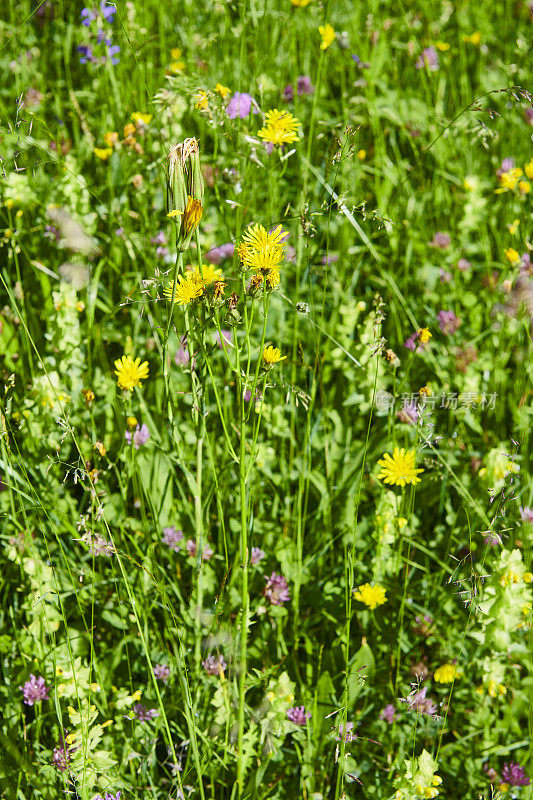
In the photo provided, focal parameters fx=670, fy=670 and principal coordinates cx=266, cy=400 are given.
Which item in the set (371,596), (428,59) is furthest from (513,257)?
(428,59)

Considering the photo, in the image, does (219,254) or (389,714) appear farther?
(219,254)

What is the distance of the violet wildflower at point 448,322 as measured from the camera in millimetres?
2055

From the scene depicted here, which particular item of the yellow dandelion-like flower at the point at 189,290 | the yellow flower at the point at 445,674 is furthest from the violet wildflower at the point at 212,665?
the yellow dandelion-like flower at the point at 189,290

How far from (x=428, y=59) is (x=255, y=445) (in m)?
2.20

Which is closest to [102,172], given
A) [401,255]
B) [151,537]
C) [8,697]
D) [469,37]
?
[401,255]

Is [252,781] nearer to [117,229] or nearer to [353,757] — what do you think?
[353,757]

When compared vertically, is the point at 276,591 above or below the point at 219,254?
below

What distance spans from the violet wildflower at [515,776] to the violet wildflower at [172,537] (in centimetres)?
85

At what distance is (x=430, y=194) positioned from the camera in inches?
94.0

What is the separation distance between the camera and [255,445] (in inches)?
47.1

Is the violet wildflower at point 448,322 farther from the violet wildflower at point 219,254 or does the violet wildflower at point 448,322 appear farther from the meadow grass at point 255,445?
the violet wildflower at point 219,254

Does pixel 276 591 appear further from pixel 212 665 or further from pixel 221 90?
pixel 221 90

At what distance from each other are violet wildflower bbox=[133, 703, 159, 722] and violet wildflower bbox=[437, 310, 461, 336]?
4.37 feet

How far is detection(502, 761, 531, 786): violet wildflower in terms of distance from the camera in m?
1.41
